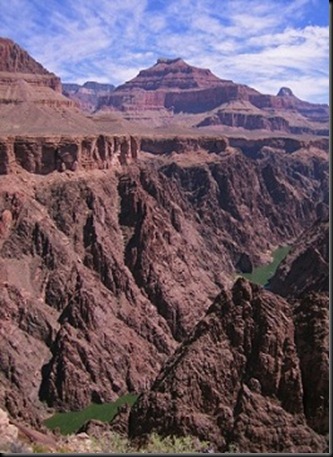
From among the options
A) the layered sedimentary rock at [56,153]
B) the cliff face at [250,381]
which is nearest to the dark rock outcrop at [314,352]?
the cliff face at [250,381]

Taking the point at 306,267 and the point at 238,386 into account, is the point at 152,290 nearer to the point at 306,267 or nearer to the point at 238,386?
the point at 306,267

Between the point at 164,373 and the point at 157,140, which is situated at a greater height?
the point at 157,140

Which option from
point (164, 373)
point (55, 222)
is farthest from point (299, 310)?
point (55, 222)

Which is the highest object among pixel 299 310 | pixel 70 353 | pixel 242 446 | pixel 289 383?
pixel 299 310

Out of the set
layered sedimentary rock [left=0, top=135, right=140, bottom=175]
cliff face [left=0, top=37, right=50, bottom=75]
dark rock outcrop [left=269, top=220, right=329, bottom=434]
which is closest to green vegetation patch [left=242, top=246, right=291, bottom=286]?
layered sedimentary rock [left=0, top=135, right=140, bottom=175]

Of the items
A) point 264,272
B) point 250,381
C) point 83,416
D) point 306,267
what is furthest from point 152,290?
point 250,381

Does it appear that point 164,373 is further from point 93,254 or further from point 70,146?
point 70,146

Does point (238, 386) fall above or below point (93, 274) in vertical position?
above
